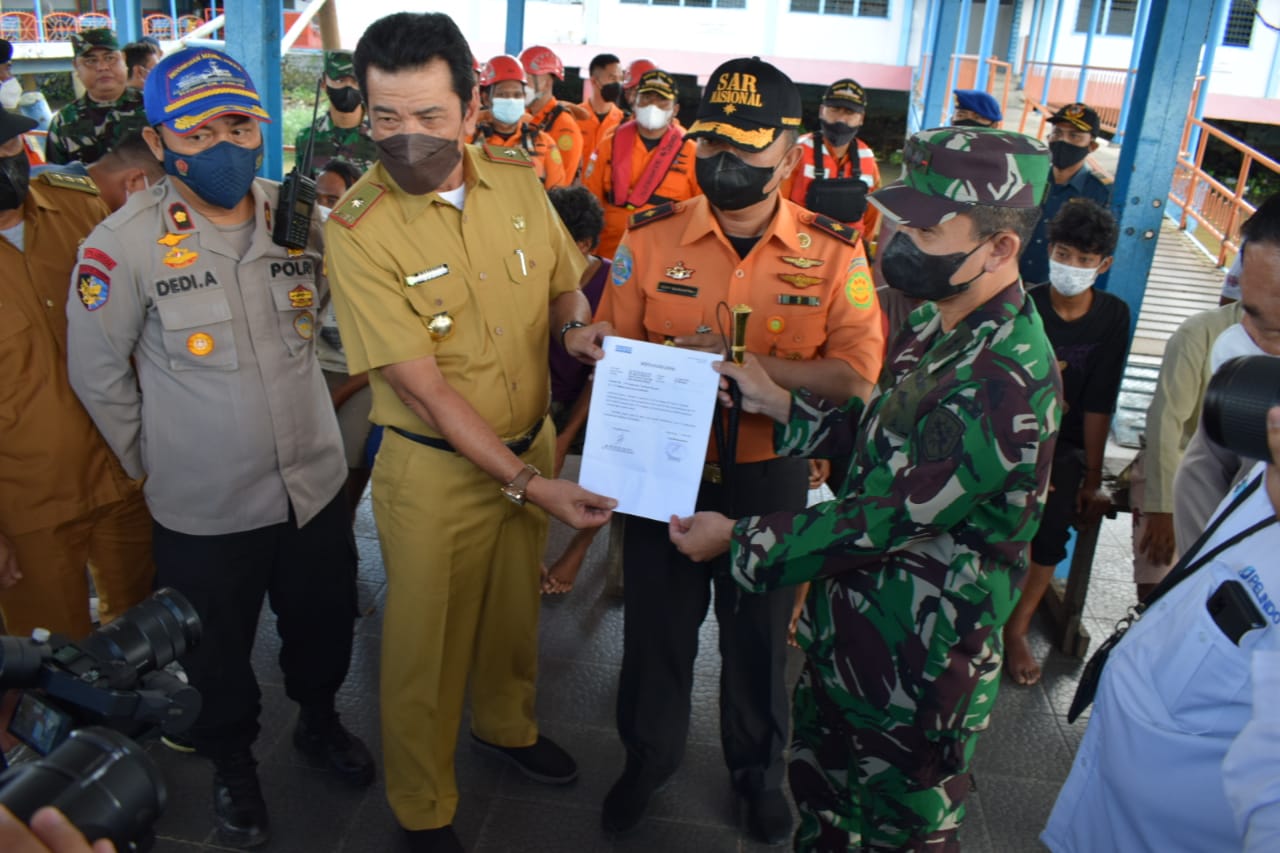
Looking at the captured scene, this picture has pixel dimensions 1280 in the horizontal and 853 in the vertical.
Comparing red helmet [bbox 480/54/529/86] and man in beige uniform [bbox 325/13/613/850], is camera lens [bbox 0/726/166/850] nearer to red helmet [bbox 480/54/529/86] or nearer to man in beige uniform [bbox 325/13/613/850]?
man in beige uniform [bbox 325/13/613/850]

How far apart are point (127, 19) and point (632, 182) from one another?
11.9m

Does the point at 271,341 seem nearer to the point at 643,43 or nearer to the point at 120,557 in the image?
the point at 120,557

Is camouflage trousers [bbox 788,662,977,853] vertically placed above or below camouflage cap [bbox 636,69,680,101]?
below

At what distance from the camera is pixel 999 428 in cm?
171

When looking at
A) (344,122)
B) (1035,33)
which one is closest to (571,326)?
(344,122)

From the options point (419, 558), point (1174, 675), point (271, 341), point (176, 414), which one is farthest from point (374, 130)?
point (1174, 675)

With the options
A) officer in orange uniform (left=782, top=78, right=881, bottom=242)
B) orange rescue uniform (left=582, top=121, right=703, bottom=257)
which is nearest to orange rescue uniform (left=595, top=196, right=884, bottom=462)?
officer in orange uniform (left=782, top=78, right=881, bottom=242)

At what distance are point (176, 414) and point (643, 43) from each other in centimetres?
2040

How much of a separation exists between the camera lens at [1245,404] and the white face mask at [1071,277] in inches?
79.5

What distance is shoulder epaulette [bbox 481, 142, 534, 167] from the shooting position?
256cm

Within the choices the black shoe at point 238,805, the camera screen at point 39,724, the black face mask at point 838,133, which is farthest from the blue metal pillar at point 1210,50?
the camera screen at point 39,724

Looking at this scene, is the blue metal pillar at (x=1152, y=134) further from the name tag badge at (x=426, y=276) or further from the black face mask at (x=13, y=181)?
the black face mask at (x=13, y=181)

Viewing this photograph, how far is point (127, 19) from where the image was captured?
13.9m

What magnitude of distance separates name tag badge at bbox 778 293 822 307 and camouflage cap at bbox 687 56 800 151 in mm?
401
